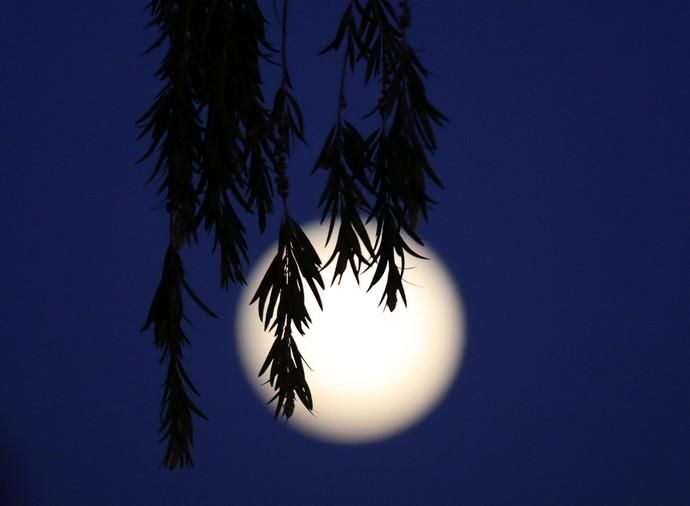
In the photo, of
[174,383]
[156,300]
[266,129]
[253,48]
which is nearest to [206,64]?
[253,48]

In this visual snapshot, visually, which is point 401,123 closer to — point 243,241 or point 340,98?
point 340,98

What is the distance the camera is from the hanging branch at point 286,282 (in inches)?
117

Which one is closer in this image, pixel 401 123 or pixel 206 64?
pixel 401 123

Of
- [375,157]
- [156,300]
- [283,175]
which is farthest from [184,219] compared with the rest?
[375,157]

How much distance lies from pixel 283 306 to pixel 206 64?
77cm

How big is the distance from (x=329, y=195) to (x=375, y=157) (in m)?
0.21

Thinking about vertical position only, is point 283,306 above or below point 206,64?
below

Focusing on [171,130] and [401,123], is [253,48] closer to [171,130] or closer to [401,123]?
[171,130]

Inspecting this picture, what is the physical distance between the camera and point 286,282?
10.7 feet

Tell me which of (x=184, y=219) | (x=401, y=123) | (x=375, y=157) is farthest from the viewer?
(x=184, y=219)

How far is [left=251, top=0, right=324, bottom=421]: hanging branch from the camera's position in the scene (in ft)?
9.73

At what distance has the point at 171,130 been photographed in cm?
319

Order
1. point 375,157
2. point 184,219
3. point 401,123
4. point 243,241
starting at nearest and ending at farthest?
point 401,123, point 375,157, point 184,219, point 243,241

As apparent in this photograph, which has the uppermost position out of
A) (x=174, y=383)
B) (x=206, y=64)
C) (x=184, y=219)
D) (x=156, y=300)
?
(x=206, y=64)
